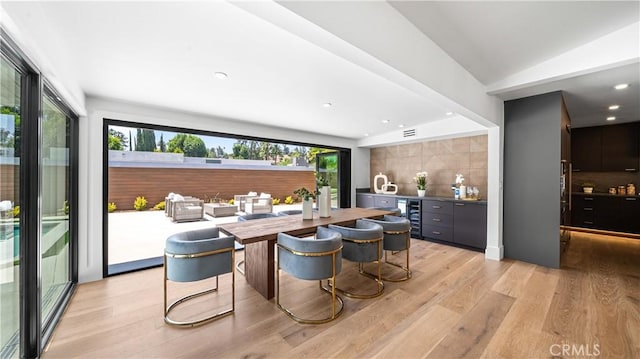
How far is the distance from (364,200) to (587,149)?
5.09 m

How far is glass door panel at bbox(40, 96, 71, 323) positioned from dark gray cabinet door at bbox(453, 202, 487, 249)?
209 inches

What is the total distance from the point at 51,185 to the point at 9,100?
43.8 inches

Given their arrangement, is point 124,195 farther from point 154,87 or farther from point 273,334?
point 273,334

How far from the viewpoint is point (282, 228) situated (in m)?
2.74

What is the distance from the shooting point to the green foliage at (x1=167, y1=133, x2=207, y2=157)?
10.3 metres

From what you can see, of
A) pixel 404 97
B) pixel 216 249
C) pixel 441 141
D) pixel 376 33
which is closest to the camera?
pixel 376 33

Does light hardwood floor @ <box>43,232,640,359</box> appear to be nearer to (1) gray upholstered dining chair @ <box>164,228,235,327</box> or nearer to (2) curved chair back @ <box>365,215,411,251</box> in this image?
(1) gray upholstered dining chair @ <box>164,228,235,327</box>

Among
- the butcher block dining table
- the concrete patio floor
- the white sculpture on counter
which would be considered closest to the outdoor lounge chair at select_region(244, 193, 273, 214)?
the concrete patio floor

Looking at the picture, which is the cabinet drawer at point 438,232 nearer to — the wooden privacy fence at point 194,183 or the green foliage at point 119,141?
the wooden privacy fence at point 194,183

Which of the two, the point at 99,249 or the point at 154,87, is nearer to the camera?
the point at 154,87

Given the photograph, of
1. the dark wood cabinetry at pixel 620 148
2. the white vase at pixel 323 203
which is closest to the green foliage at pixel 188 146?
the white vase at pixel 323 203

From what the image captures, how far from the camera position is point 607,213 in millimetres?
5105

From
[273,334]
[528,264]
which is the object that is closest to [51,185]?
[273,334]

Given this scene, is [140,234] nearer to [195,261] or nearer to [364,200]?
[195,261]
